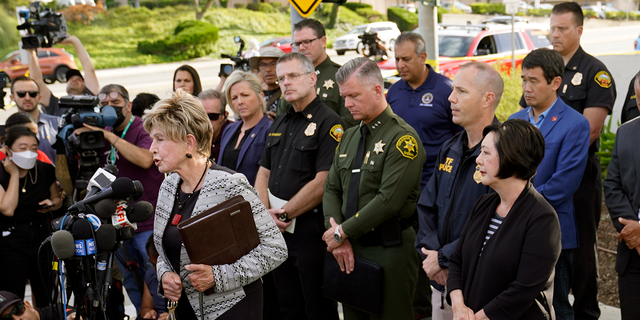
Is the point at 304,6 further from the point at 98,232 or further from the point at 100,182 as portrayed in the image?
the point at 98,232

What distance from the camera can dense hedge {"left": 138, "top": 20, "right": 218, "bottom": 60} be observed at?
30348mm

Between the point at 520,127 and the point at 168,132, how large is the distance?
1.70 meters

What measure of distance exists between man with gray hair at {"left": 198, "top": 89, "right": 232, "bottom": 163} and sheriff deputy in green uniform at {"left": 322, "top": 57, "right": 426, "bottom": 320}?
→ 172cm

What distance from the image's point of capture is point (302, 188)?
13.4 ft

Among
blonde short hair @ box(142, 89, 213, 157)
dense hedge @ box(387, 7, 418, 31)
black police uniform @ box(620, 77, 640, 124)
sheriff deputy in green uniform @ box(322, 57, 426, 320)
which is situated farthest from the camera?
dense hedge @ box(387, 7, 418, 31)

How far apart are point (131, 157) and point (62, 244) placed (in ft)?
6.25

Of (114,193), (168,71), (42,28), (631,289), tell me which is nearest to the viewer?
(114,193)

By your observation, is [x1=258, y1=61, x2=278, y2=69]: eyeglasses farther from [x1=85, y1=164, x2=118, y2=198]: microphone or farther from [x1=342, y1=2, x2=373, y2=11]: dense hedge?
[x1=342, y1=2, x2=373, y2=11]: dense hedge

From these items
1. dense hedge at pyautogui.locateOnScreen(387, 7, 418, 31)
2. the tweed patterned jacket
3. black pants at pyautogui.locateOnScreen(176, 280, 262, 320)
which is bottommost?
black pants at pyautogui.locateOnScreen(176, 280, 262, 320)

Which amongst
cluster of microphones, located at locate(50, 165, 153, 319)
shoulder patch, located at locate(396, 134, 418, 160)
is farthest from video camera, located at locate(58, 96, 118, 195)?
shoulder patch, located at locate(396, 134, 418, 160)

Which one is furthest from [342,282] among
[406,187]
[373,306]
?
[406,187]

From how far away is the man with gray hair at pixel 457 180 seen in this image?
3.13 meters

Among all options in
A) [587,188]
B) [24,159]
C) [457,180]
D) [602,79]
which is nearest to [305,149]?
[457,180]

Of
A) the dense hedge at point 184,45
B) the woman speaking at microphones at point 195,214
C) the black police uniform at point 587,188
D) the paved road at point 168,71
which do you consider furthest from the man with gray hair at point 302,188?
the dense hedge at point 184,45
